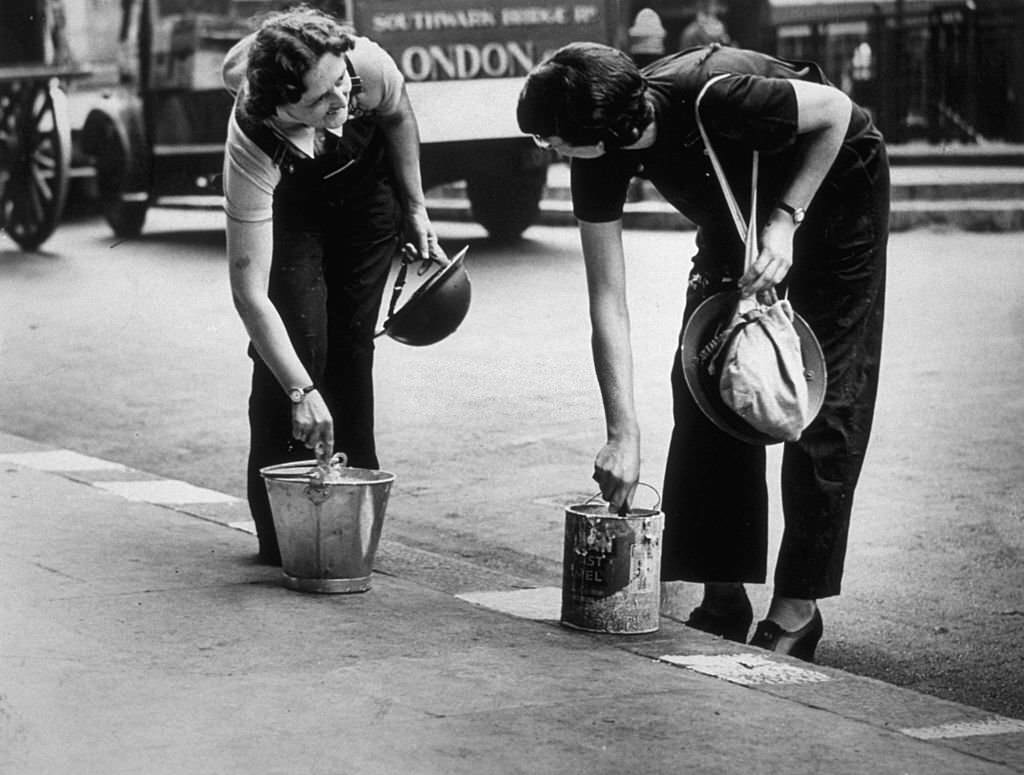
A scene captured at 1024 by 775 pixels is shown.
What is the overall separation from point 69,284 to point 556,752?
8.15 m

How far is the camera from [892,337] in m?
8.83

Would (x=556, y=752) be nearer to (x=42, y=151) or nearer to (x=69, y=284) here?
(x=42, y=151)

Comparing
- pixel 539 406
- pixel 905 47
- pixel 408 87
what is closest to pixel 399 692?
pixel 539 406

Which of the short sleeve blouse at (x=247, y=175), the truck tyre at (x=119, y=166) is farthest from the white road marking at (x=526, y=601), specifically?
the truck tyre at (x=119, y=166)

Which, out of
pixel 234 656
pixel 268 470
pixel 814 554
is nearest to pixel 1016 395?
pixel 814 554

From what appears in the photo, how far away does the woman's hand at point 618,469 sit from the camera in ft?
13.6

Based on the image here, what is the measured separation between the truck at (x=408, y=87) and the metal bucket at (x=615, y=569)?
649cm

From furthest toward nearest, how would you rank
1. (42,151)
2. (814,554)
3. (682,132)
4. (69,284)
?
(69,284) < (42,151) < (814,554) < (682,132)

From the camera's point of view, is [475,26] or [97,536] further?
[475,26]

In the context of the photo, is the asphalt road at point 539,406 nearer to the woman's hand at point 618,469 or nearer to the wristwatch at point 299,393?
the woman's hand at point 618,469

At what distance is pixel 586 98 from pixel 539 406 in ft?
12.4

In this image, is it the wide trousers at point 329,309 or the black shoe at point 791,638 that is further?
the wide trousers at point 329,309

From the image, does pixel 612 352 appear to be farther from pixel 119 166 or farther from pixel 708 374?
pixel 119 166

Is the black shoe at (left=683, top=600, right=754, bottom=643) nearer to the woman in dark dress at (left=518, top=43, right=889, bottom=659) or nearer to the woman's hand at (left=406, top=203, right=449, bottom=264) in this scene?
the woman in dark dress at (left=518, top=43, right=889, bottom=659)
